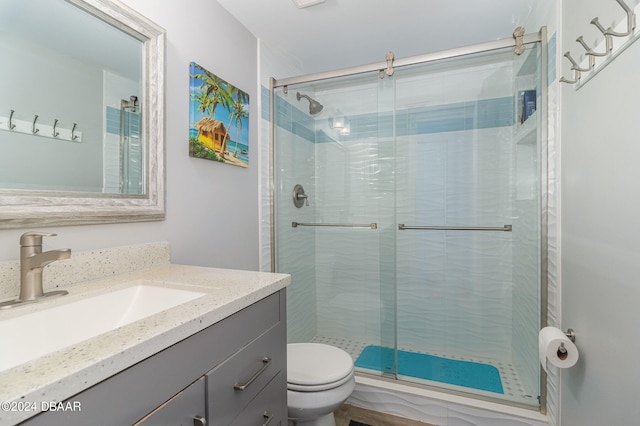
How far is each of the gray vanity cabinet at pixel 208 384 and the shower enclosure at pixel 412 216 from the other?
1.19 metres

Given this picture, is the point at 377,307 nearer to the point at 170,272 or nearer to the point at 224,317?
the point at 170,272

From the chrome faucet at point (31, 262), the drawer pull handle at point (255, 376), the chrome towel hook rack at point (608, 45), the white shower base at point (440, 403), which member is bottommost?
the white shower base at point (440, 403)

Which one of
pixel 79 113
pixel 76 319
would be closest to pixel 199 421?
pixel 76 319

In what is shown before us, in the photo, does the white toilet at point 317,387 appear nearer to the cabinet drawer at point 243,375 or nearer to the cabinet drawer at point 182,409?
the cabinet drawer at point 243,375

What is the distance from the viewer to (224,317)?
72 cm

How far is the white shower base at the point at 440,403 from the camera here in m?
1.50

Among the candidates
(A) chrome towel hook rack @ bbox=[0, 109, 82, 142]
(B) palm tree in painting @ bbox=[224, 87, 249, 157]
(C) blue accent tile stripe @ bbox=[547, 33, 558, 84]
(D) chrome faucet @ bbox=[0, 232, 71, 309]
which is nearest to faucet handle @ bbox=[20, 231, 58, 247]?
(D) chrome faucet @ bbox=[0, 232, 71, 309]

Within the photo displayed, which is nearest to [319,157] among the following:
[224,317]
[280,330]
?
[280,330]

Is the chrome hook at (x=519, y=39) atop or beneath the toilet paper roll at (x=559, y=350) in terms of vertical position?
atop

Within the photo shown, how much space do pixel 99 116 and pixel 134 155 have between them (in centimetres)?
17

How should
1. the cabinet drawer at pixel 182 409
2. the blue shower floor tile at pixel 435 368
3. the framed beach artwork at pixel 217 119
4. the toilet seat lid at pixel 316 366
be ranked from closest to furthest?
the cabinet drawer at pixel 182 409 → the toilet seat lid at pixel 316 366 → the framed beach artwork at pixel 217 119 → the blue shower floor tile at pixel 435 368

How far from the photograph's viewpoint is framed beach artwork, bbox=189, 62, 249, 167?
1.43 metres

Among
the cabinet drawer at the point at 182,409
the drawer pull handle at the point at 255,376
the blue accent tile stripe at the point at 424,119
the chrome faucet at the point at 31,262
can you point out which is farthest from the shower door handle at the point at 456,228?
the chrome faucet at the point at 31,262

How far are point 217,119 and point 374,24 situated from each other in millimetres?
1116
